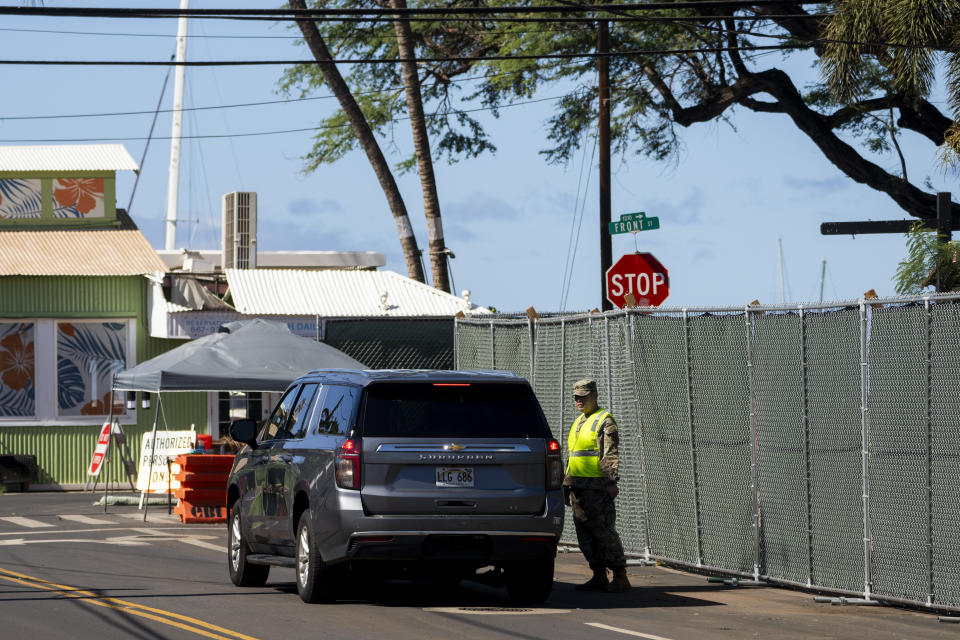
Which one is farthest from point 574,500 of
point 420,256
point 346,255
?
point 346,255

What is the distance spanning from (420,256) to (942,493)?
70.0ft

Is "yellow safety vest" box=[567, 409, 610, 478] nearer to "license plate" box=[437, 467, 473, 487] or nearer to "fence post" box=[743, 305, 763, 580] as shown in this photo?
"fence post" box=[743, 305, 763, 580]

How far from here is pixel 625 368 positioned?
53.7 feet

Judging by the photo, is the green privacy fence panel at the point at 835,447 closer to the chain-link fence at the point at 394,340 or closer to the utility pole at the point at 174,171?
the chain-link fence at the point at 394,340

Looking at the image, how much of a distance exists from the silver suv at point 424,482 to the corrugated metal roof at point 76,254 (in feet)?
63.4

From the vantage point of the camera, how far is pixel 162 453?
26.8m

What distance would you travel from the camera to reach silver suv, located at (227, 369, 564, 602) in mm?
11898

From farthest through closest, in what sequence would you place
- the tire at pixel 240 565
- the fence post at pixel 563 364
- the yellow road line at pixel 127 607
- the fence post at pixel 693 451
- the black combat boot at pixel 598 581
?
the fence post at pixel 563 364
the fence post at pixel 693 451
the tire at pixel 240 565
the black combat boot at pixel 598 581
the yellow road line at pixel 127 607

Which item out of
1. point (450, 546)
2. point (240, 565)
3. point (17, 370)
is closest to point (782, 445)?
point (450, 546)

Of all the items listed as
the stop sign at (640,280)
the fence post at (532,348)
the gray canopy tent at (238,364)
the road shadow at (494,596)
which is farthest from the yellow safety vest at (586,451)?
the gray canopy tent at (238,364)

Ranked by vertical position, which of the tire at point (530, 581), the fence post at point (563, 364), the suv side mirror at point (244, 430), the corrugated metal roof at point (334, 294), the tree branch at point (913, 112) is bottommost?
the tire at point (530, 581)

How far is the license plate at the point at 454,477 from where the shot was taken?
12.0m

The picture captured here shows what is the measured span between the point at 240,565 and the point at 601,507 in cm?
341

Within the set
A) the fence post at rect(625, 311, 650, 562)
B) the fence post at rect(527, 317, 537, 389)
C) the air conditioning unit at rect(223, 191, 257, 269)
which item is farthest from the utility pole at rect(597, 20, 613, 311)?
the fence post at rect(625, 311, 650, 562)
